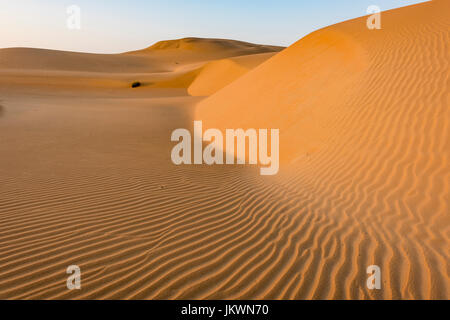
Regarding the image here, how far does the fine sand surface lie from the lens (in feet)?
10.2

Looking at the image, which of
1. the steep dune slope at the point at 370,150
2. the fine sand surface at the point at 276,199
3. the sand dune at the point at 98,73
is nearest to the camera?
the fine sand surface at the point at 276,199

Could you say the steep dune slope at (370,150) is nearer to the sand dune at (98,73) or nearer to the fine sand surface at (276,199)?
the fine sand surface at (276,199)

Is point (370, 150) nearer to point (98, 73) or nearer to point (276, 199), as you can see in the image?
point (276, 199)

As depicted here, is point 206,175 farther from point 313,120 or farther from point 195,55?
point 195,55

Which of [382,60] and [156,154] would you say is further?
[382,60]

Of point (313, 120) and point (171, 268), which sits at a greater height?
point (313, 120)

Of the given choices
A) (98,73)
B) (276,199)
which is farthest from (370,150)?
(98,73)

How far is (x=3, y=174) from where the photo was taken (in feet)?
20.7

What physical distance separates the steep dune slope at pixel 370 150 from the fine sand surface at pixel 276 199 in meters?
0.03

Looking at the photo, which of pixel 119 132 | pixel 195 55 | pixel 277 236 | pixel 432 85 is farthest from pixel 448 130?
pixel 195 55

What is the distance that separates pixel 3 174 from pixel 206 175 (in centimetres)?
426

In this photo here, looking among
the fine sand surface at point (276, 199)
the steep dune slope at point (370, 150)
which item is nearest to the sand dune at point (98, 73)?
the steep dune slope at point (370, 150)

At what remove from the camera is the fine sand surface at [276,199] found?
311cm
